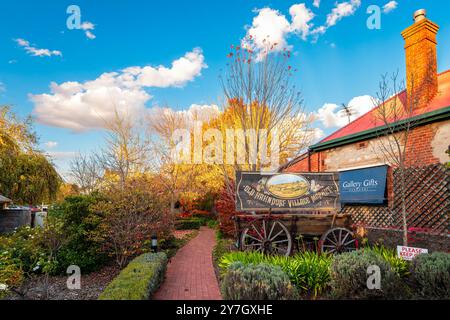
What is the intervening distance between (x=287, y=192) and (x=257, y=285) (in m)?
4.12

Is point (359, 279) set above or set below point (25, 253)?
above

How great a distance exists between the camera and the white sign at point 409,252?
5.88m

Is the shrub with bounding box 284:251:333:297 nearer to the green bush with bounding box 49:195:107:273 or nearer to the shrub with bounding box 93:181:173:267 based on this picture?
the shrub with bounding box 93:181:173:267

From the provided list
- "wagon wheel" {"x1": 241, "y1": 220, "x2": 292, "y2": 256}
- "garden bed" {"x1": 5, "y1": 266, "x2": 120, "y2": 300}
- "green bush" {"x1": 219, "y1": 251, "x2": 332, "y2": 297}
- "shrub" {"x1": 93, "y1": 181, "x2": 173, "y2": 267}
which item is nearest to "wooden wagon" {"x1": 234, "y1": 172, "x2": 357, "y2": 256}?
"wagon wheel" {"x1": 241, "y1": 220, "x2": 292, "y2": 256}

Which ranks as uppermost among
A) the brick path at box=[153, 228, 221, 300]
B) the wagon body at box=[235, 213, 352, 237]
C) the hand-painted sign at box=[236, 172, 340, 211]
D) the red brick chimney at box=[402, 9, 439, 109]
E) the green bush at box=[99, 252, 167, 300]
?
the red brick chimney at box=[402, 9, 439, 109]

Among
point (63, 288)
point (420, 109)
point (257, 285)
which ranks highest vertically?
point (420, 109)

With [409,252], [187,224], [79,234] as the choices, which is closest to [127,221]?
[79,234]

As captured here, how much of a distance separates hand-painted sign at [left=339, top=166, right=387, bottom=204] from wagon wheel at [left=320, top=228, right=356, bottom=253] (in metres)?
2.40

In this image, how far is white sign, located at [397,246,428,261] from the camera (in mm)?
5879

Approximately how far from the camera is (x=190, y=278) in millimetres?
7023

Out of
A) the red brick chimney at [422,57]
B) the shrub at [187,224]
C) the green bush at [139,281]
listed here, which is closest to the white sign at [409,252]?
the green bush at [139,281]

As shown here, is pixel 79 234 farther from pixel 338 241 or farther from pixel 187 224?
pixel 187 224

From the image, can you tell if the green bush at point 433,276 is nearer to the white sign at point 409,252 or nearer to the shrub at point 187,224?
the white sign at point 409,252

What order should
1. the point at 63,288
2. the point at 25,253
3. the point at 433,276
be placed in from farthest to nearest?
the point at 25,253, the point at 63,288, the point at 433,276
